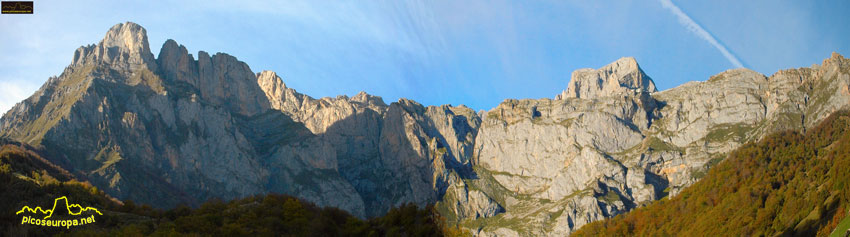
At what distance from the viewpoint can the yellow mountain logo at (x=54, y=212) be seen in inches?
2832

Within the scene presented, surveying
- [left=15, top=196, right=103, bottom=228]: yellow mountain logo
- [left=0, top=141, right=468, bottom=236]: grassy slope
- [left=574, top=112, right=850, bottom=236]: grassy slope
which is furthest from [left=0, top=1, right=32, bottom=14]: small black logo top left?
[left=574, top=112, right=850, bottom=236]: grassy slope

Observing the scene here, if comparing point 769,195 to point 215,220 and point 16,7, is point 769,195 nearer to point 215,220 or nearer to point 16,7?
point 215,220

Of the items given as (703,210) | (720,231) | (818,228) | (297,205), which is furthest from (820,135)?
(297,205)

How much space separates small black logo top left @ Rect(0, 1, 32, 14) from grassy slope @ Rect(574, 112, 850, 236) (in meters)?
97.7

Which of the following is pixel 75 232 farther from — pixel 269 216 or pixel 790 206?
pixel 790 206

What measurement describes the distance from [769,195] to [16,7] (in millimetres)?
138956

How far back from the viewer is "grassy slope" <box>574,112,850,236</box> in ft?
359

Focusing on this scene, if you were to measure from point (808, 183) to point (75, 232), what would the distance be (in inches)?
5155

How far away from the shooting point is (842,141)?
14700cm

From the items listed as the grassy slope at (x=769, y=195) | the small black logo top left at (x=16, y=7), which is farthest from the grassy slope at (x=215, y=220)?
the grassy slope at (x=769, y=195)

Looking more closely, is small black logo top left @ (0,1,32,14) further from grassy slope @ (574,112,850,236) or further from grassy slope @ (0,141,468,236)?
grassy slope @ (574,112,850,236)

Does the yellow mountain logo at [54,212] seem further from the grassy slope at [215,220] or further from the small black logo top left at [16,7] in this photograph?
the small black logo top left at [16,7]

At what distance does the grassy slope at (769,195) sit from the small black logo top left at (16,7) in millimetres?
97677

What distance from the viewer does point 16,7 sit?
2295 inches
